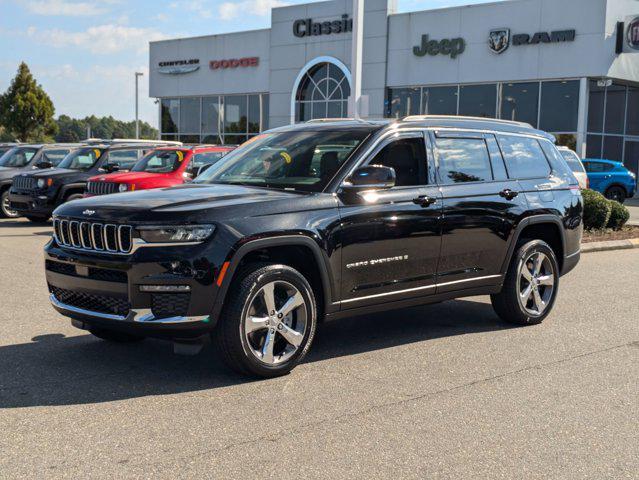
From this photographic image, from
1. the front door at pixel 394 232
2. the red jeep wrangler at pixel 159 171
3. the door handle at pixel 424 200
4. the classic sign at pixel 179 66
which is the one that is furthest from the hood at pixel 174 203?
the classic sign at pixel 179 66

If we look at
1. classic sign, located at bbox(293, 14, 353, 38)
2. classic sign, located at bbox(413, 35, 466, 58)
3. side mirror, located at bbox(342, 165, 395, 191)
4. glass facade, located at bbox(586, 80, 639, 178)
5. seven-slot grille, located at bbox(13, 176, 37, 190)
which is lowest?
seven-slot grille, located at bbox(13, 176, 37, 190)

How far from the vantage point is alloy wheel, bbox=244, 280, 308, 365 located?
5.35 m

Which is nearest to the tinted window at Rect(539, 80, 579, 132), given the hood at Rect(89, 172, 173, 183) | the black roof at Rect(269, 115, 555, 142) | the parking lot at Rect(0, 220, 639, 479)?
the hood at Rect(89, 172, 173, 183)

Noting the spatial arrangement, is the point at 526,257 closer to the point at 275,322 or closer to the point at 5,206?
the point at 275,322

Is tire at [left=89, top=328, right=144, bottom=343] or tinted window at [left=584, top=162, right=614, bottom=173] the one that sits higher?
tinted window at [left=584, top=162, right=614, bottom=173]

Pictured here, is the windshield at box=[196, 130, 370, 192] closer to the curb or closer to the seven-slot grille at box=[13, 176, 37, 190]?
the curb

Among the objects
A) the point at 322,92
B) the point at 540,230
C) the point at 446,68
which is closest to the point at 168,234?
the point at 540,230

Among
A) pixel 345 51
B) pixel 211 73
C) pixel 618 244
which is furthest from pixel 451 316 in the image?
pixel 211 73

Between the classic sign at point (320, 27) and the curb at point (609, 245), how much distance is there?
2340cm

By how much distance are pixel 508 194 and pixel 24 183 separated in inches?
477

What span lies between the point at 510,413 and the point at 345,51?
107 feet

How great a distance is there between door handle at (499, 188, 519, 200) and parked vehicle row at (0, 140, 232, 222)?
7275mm

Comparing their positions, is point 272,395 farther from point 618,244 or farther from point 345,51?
point 345,51

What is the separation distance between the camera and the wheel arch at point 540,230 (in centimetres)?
721
